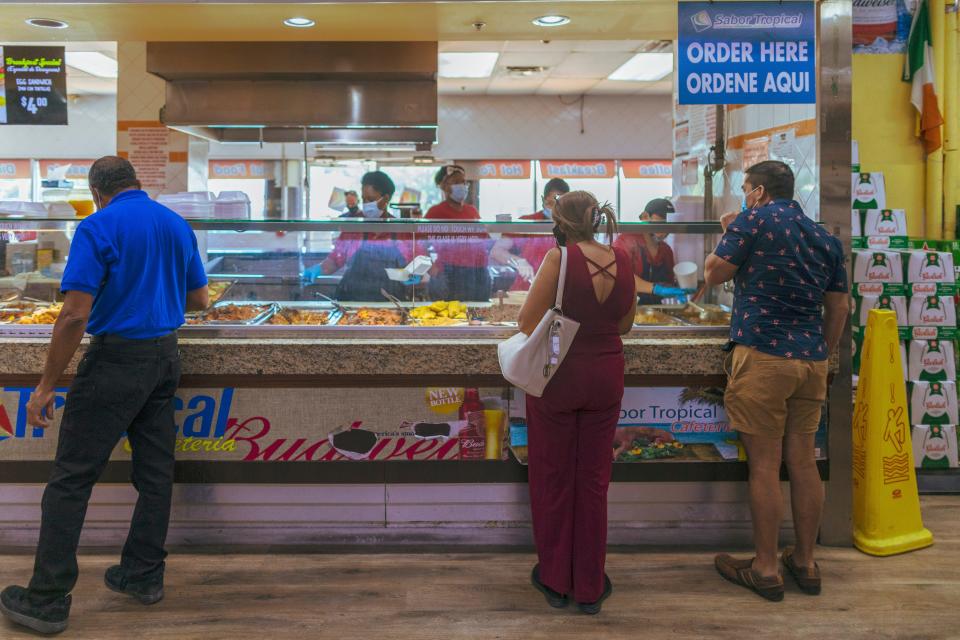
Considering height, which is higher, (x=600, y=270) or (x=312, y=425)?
(x=600, y=270)

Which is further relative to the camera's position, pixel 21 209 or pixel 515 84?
pixel 515 84

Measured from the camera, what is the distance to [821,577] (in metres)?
3.41

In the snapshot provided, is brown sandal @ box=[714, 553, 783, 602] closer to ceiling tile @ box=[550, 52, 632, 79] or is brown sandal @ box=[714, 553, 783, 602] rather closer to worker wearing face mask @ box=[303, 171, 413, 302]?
worker wearing face mask @ box=[303, 171, 413, 302]

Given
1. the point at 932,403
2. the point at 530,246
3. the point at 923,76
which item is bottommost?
the point at 932,403

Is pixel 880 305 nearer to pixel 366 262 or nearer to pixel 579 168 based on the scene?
pixel 366 262

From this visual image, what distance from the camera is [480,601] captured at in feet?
10.4

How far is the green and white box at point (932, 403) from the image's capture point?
459cm

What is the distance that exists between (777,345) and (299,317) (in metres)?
2.02

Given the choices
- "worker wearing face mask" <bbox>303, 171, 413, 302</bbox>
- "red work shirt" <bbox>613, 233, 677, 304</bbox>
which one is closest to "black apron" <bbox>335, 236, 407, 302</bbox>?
"worker wearing face mask" <bbox>303, 171, 413, 302</bbox>

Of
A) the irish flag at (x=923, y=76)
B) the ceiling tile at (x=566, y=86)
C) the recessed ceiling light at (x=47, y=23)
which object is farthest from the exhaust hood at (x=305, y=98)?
the ceiling tile at (x=566, y=86)

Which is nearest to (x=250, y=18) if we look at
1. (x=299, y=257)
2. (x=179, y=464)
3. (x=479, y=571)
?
(x=299, y=257)

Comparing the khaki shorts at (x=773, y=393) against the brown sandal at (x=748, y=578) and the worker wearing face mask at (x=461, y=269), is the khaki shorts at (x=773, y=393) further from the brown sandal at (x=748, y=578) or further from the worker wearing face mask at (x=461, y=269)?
the worker wearing face mask at (x=461, y=269)

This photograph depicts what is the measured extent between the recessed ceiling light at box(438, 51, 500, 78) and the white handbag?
211 inches

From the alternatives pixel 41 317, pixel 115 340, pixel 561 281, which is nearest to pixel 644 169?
pixel 561 281
